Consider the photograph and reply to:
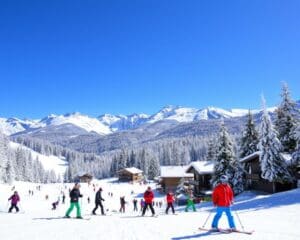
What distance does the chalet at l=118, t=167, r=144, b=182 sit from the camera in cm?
11475

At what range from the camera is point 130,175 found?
11556cm

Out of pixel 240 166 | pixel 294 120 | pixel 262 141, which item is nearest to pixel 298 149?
pixel 262 141

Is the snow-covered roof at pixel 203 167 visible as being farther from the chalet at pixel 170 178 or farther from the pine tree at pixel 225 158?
the pine tree at pixel 225 158

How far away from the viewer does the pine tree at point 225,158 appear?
45312 millimetres

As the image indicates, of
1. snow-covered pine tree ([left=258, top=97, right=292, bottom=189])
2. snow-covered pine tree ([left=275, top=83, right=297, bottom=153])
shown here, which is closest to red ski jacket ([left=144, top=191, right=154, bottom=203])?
snow-covered pine tree ([left=258, top=97, right=292, bottom=189])

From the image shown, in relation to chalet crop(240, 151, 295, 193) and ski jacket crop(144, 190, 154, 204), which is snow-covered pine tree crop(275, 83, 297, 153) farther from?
ski jacket crop(144, 190, 154, 204)

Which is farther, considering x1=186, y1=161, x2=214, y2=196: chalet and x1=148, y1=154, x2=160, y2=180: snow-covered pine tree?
x1=148, y1=154, x2=160, y2=180: snow-covered pine tree

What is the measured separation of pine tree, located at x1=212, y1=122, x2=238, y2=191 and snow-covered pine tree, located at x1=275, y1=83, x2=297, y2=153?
22.3 feet

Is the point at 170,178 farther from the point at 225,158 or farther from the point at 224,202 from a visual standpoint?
the point at 224,202

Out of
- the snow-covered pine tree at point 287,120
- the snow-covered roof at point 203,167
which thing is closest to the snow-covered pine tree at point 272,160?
the snow-covered pine tree at point 287,120

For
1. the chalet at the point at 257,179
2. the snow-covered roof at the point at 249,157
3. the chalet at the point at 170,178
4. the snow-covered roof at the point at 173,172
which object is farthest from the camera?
the snow-covered roof at the point at 173,172

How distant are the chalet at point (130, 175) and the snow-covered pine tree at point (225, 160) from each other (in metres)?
70.9

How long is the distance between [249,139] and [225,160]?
17.7ft

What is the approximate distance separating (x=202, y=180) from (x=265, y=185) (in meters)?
22.2
